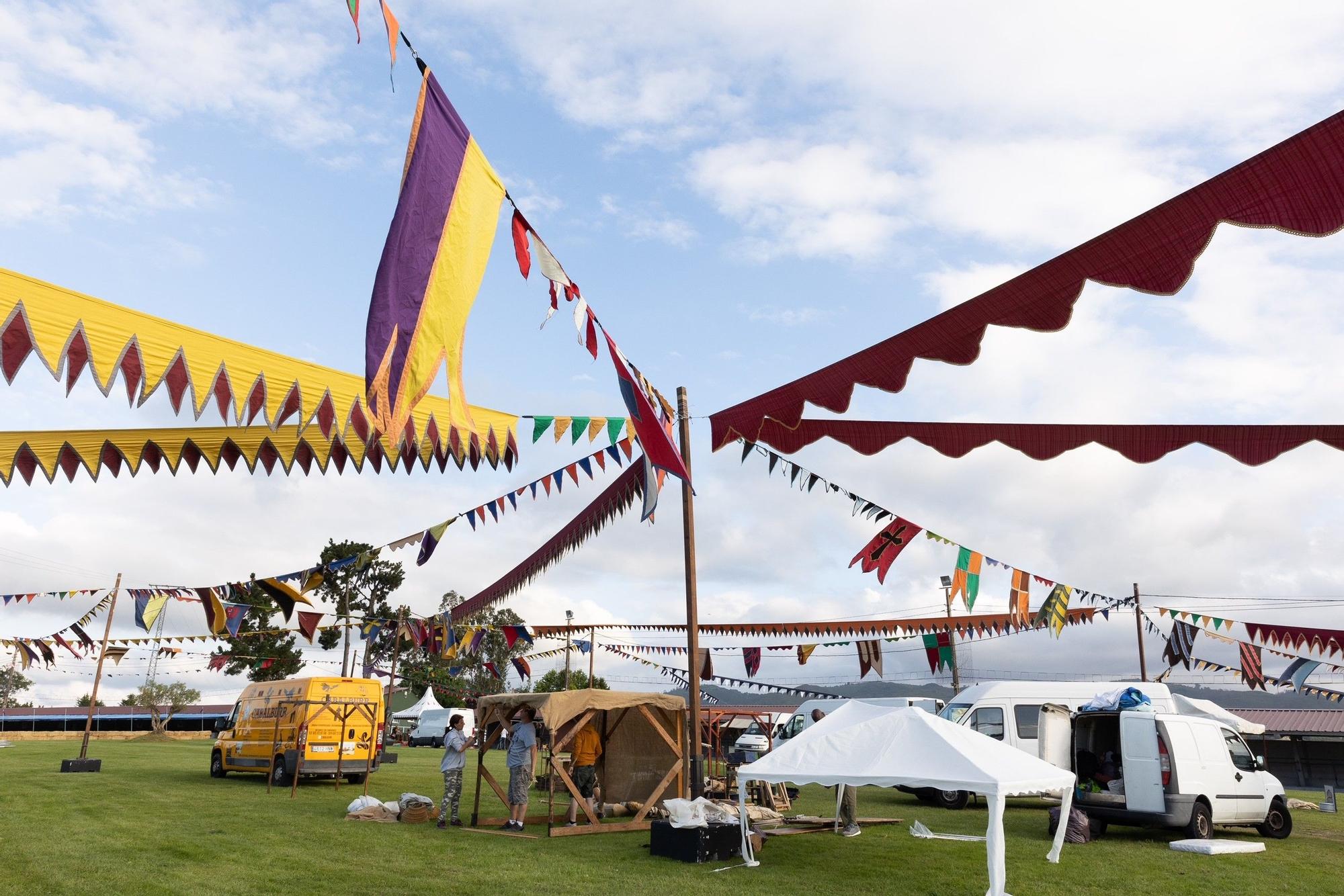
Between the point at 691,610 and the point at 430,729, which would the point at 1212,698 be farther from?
the point at 691,610

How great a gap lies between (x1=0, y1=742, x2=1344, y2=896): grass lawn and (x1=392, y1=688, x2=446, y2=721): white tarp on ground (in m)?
33.5

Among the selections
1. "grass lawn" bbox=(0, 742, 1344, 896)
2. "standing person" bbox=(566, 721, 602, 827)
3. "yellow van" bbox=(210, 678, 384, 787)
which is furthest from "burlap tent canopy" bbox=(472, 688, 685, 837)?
"yellow van" bbox=(210, 678, 384, 787)

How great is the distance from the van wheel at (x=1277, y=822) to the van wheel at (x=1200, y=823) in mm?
1475

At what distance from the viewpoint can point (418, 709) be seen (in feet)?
163

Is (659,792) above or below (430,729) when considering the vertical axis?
above

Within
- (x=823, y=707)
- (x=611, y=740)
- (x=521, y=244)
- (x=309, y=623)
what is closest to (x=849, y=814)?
(x=611, y=740)

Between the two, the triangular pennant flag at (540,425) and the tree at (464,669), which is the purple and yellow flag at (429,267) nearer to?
the triangular pennant flag at (540,425)

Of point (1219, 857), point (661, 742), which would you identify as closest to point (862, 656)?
point (661, 742)

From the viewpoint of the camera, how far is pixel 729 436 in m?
10.0

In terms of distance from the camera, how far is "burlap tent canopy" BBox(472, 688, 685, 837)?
12.2 metres

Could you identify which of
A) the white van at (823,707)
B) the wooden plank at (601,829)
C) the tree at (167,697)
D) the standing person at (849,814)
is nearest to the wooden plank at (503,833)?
the wooden plank at (601,829)

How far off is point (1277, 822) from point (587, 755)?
10346 mm

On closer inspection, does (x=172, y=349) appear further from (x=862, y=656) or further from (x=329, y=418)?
Result: (x=862, y=656)

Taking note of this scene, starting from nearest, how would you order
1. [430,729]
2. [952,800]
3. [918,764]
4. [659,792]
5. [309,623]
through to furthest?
[918,764] → [659,792] → [952,800] → [309,623] → [430,729]
